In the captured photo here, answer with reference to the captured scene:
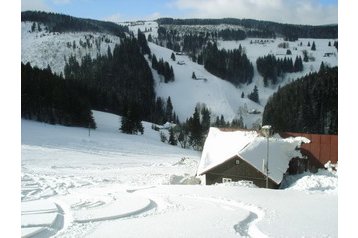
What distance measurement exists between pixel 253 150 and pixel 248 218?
1061cm

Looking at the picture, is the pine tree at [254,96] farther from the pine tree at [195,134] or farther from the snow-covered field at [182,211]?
the snow-covered field at [182,211]

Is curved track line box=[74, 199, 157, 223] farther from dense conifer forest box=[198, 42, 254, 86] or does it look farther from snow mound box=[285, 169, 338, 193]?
dense conifer forest box=[198, 42, 254, 86]

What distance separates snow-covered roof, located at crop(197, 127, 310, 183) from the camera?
58.6 feet

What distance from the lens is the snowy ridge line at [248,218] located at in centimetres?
679

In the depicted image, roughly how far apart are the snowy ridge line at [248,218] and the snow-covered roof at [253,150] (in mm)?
7315

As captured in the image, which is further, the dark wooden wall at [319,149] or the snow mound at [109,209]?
the dark wooden wall at [319,149]

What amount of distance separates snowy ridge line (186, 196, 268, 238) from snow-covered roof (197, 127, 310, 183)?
7315mm

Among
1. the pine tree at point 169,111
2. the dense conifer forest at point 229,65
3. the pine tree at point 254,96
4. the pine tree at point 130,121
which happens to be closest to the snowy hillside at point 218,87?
the pine tree at point 254,96

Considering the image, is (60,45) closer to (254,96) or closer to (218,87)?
(218,87)

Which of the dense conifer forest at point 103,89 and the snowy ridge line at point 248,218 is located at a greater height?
the dense conifer forest at point 103,89

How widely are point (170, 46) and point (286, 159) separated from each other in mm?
140232

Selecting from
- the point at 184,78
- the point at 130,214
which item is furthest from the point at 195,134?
the point at 184,78

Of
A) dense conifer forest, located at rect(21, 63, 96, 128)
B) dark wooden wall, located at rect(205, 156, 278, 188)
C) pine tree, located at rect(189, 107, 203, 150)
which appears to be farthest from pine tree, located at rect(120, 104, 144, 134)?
dark wooden wall, located at rect(205, 156, 278, 188)

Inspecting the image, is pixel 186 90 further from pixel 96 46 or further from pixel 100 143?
pixel 100 143
